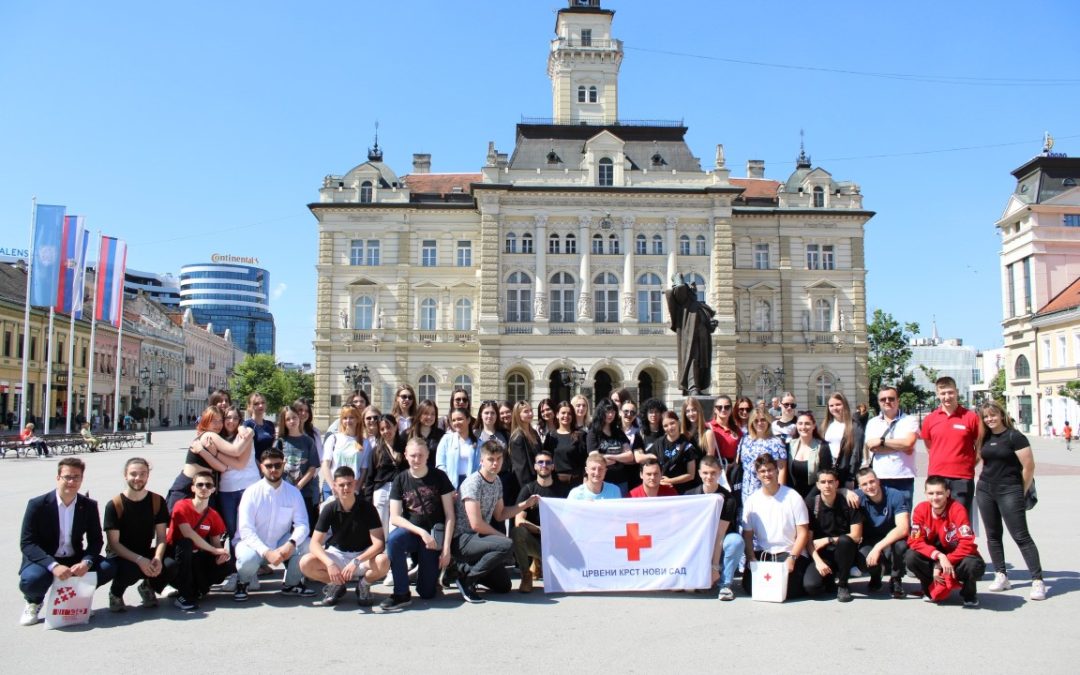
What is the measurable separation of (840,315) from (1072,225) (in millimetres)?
20532

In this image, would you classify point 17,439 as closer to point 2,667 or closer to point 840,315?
point 2,667

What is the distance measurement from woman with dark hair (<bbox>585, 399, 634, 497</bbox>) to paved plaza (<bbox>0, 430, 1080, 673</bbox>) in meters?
1.58

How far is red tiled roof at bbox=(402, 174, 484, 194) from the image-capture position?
51344 millimetres

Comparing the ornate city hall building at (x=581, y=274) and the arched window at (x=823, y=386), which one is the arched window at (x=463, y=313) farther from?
the arched window at (x=823, y=386)

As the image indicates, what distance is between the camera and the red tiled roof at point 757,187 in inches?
2036

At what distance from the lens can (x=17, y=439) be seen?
33281 mm

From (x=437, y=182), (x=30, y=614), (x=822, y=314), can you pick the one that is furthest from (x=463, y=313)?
(x=30, y=614)

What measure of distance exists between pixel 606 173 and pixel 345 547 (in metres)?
39.2

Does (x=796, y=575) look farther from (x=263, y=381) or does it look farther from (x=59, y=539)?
(x=263, y=381)

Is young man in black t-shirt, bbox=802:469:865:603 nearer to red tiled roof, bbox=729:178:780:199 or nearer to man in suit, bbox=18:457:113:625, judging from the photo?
man in suit, bbox=18:457:113:625

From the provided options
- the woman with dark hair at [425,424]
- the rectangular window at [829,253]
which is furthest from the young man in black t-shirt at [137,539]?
the rectangular window at [829,253]

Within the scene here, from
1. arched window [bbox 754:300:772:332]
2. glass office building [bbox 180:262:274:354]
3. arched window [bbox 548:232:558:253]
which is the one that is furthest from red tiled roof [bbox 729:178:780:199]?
glass office building [bbox 180:262:274:354]

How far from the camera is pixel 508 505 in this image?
30.6 ft

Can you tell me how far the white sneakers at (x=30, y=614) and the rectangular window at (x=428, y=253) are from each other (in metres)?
40.1
